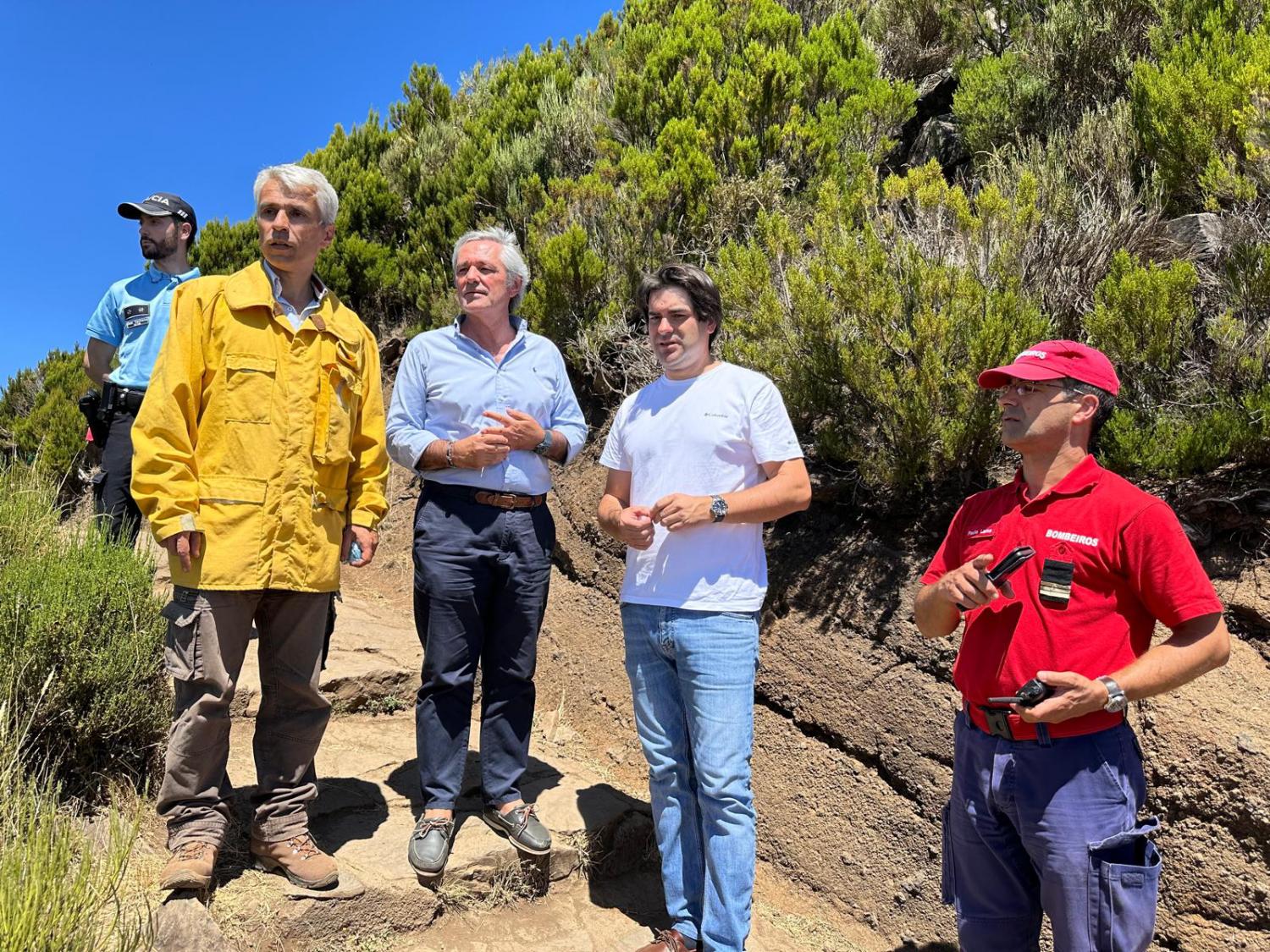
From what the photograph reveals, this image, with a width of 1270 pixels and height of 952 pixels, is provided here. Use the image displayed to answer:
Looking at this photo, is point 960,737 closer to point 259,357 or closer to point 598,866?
point 598,866

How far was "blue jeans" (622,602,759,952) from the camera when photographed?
284 cm

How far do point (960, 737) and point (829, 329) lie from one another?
2423 millimetres

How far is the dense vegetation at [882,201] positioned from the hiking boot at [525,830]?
2.02m

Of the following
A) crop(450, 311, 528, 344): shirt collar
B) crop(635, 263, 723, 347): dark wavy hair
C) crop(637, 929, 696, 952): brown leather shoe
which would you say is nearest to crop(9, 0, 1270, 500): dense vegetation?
crop(635, 263, 723, 347): dark wavy hair

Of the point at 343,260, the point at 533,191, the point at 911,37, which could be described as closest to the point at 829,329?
the point at 533,191

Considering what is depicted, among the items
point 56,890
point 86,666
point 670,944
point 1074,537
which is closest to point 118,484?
point 86,666

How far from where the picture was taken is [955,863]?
2.38 meters

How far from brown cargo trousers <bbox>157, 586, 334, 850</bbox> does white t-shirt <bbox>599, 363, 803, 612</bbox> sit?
42.5 inches

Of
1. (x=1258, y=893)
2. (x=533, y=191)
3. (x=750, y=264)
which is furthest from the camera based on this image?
(x=533, y=191)

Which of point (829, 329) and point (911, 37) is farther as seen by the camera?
point (911, 37)

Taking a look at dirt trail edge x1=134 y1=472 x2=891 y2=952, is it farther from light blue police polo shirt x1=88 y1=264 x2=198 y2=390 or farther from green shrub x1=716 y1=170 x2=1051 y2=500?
green shrub x1=716 y1=170 x2=1051 y2=500

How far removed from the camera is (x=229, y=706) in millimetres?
2863

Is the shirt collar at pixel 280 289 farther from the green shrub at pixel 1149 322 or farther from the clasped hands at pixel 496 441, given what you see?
the green shrub at pixel 1149 322

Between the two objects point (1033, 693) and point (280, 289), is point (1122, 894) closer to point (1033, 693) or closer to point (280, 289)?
point (1033, 693)
